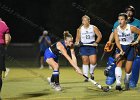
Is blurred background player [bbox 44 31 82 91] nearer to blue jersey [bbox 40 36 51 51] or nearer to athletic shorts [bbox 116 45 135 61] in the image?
athletic shorts [bbox 116 45 135 61]

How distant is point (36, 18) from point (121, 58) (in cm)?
2953

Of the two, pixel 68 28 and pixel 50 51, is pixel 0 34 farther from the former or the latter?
pixel 68 28

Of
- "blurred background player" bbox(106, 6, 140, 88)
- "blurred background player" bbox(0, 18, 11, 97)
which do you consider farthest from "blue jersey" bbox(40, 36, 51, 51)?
"blurred background player" bbox(0, 18, 11, 97)

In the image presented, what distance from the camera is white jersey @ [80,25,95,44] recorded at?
1520cm

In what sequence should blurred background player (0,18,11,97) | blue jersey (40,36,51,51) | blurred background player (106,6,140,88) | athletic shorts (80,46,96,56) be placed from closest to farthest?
blurred background player (0,18,11,97)
blurred background player (106,6,140,88)
athletic shorts (80,46,96,56)
blue jersey (40,36,51,51)

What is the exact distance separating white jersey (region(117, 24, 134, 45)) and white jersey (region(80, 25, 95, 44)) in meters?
2.94

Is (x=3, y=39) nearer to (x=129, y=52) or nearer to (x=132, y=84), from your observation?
(x=129, y=52)

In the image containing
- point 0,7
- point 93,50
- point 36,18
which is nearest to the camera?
point 93,50

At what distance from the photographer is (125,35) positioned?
1226cm

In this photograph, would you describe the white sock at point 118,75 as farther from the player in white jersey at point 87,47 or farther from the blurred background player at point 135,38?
the player in white jersey at point 87,47

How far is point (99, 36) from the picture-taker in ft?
50.3

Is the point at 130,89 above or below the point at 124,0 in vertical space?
below

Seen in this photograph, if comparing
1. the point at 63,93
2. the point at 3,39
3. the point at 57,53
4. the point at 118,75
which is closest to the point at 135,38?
the point at 118,75

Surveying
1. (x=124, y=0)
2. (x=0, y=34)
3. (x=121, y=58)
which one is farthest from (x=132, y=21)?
(x=124, y=0)
